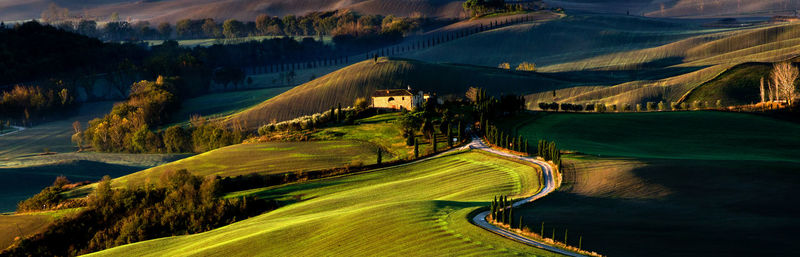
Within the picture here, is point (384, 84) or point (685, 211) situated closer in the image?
point (685, 211)

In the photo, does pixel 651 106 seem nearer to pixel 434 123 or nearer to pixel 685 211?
pixel 434 123

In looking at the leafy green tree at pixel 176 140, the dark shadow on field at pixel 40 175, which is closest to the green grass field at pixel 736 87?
the leafy green tree at pixel 176 140

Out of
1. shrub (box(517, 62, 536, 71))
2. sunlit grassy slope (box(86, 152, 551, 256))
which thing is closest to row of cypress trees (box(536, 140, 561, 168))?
sunlit grassy slope (box(86, 152, 551, 256))

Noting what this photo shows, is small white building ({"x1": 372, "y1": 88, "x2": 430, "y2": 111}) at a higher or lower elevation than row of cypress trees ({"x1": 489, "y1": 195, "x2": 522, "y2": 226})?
higher

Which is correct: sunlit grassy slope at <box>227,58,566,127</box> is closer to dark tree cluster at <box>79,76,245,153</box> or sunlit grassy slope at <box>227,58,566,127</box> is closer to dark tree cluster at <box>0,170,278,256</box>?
dark tree cluster at <box>79,76,245,153</box>

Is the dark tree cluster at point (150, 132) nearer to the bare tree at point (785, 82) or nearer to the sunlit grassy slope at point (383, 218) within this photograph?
the sunlit grassy slope at point (383, 218)

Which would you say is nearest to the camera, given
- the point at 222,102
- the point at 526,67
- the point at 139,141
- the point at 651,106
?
the point at 651,106

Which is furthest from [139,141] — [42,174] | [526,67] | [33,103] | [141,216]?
[526,67]
